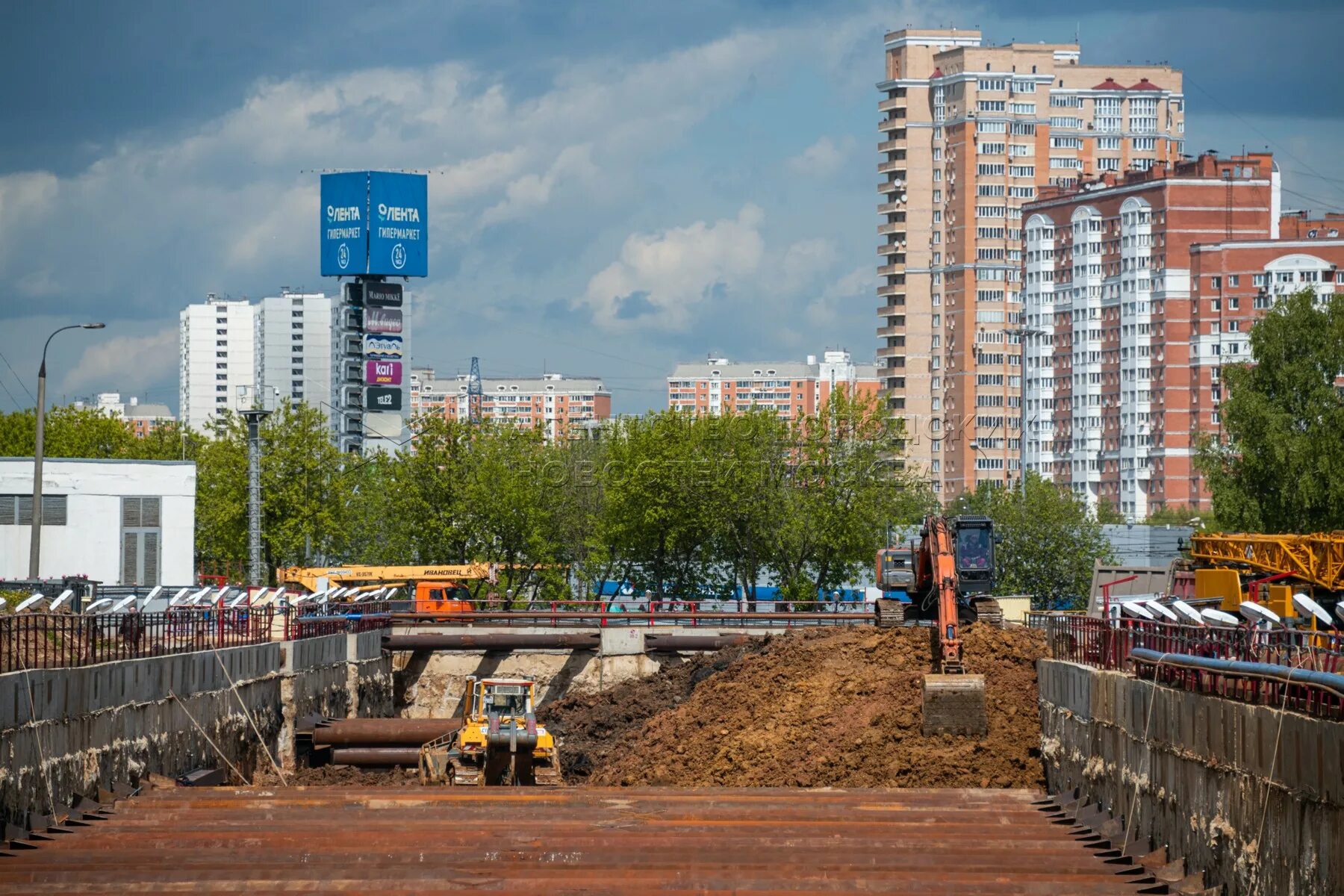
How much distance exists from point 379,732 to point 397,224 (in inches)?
4144

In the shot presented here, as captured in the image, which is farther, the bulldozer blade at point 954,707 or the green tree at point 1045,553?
the green tree at point 1045,553

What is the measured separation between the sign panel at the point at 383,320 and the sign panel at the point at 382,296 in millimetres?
348

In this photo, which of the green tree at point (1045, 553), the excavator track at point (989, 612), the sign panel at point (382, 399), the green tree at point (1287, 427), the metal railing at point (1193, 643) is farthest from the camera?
the sign panel at point (382, 399)

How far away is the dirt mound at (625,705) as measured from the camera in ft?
136

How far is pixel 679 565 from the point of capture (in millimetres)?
80688

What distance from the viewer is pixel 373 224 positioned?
13700 centimetres

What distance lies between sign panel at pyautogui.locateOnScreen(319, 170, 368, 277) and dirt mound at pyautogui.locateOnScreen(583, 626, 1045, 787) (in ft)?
336

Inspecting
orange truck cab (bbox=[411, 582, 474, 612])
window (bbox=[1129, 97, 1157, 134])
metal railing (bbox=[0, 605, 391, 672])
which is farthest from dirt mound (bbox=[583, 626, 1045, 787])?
window (bbox=[1129, 97, 1157, 134])

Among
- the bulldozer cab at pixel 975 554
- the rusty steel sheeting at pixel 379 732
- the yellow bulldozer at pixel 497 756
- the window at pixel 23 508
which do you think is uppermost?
the window at pixel 23 508

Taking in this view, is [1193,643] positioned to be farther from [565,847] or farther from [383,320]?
[383,320]

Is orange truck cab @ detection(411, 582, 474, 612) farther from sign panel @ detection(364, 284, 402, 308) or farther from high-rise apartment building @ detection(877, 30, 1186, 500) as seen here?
high-rise apartment building @ detection(877, 30, 1186, 500)

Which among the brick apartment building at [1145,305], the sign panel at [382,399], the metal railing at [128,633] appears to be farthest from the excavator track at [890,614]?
the sign panel at [382,399]

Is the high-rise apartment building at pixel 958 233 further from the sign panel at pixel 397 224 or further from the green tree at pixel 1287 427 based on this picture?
the green tree at pixel 1287 427

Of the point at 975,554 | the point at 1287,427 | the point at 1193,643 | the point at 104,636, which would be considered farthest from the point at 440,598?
the point at 1193,643
